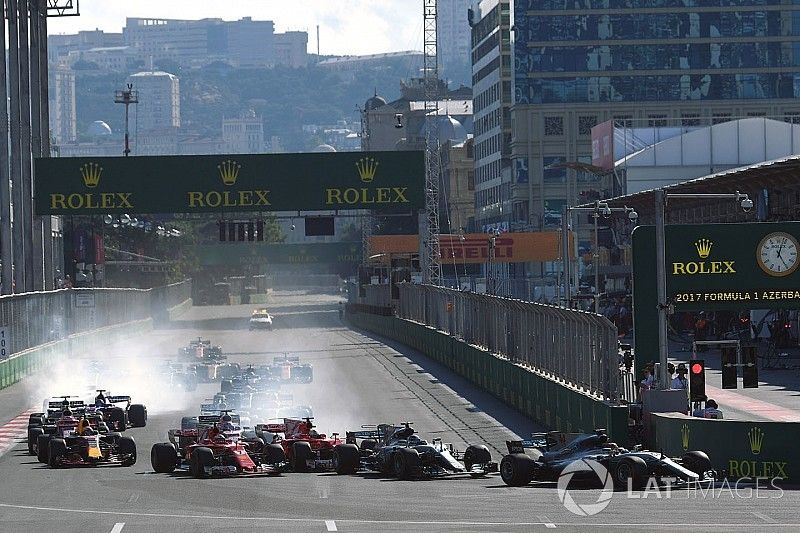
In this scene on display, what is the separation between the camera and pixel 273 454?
2936cm

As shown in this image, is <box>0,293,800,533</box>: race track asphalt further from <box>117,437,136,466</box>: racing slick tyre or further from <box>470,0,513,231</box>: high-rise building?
→ <box>470,0,513,231</box>: high-rise building

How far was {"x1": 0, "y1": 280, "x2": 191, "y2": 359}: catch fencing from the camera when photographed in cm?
5772

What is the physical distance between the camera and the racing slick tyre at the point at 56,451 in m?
31.5

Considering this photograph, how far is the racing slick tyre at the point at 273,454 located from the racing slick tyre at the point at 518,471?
4686 millimetres

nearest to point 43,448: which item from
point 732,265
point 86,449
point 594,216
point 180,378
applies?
point 86,449

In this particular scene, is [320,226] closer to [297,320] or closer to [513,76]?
[297,320]

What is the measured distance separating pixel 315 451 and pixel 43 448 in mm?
6248

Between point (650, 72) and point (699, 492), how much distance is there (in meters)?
134

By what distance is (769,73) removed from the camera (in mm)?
153375

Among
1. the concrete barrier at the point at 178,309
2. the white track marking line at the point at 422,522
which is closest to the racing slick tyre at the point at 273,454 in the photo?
the white track marking line at the point at 422,522

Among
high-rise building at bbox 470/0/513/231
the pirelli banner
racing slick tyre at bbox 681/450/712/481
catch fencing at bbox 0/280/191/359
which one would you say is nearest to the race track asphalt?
racing slick tyre at bbox 681/450/712/481

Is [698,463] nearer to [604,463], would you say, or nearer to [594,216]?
[604,463]

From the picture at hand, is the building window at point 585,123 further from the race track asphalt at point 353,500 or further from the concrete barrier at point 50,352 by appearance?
the race track asphalt at point 353,500

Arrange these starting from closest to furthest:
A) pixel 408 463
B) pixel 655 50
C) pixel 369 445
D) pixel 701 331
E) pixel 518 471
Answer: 1. pixel 518 471
2. pixel 408 463
3. pixel 369 445
4. pixel 701 331
5. pixel 655 50
